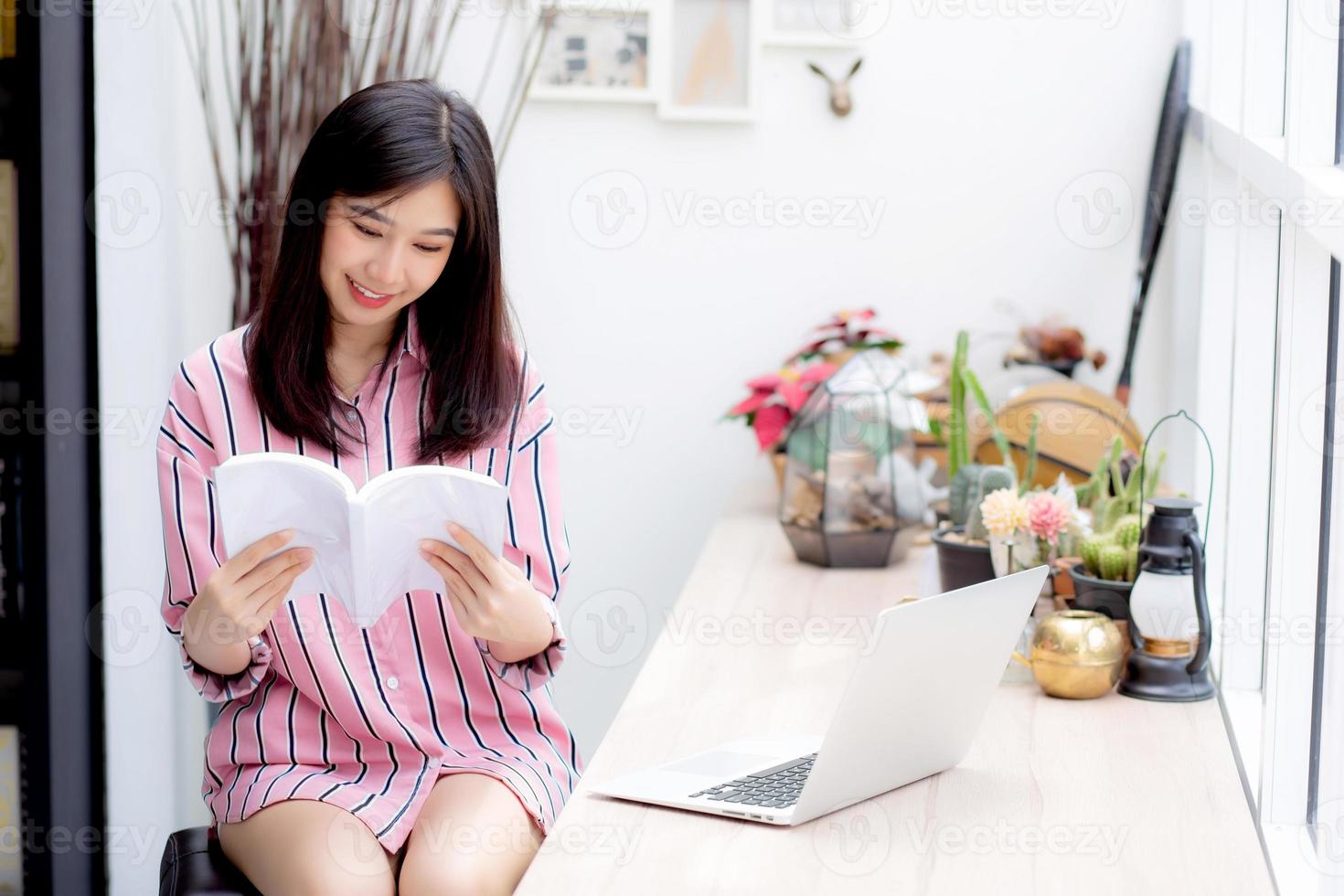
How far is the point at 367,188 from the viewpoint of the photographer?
1.37 metres

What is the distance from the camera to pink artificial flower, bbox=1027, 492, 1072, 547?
165 centimetres

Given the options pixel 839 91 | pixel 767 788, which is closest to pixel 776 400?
pixel 839 91

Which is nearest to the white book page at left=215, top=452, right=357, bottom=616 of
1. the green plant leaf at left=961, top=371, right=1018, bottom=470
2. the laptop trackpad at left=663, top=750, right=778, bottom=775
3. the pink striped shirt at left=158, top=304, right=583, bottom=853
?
the pink striped shirt at left=158, top=304, right=583, bottom=853

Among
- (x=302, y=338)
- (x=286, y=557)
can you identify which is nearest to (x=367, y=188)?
(x=302, y=338)

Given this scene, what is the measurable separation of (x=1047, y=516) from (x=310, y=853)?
0.90 metres

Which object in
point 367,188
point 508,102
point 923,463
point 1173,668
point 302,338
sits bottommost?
A: point 1173,668

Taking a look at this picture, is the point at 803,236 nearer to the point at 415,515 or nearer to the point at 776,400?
the point at 776,400

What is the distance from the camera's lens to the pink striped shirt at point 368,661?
1431 millimetres

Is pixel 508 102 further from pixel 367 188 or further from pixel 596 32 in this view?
pixel 367 188

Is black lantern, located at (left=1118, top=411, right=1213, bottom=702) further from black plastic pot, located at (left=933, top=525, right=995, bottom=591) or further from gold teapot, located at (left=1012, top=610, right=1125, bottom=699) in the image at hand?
black plastic pot, located at (left=933, top=525, right=995, bottom=591)

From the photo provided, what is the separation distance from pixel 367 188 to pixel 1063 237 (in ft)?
4.85

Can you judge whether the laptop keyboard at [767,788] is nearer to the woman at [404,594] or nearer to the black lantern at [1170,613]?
the woman at [404,594]

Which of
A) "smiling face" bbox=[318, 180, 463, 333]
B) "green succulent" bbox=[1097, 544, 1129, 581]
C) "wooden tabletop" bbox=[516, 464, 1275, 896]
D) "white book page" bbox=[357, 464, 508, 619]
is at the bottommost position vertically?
"wooden tabletop" bbox=[516, 464, 1275, 896]

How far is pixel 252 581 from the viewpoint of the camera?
1249 mm
